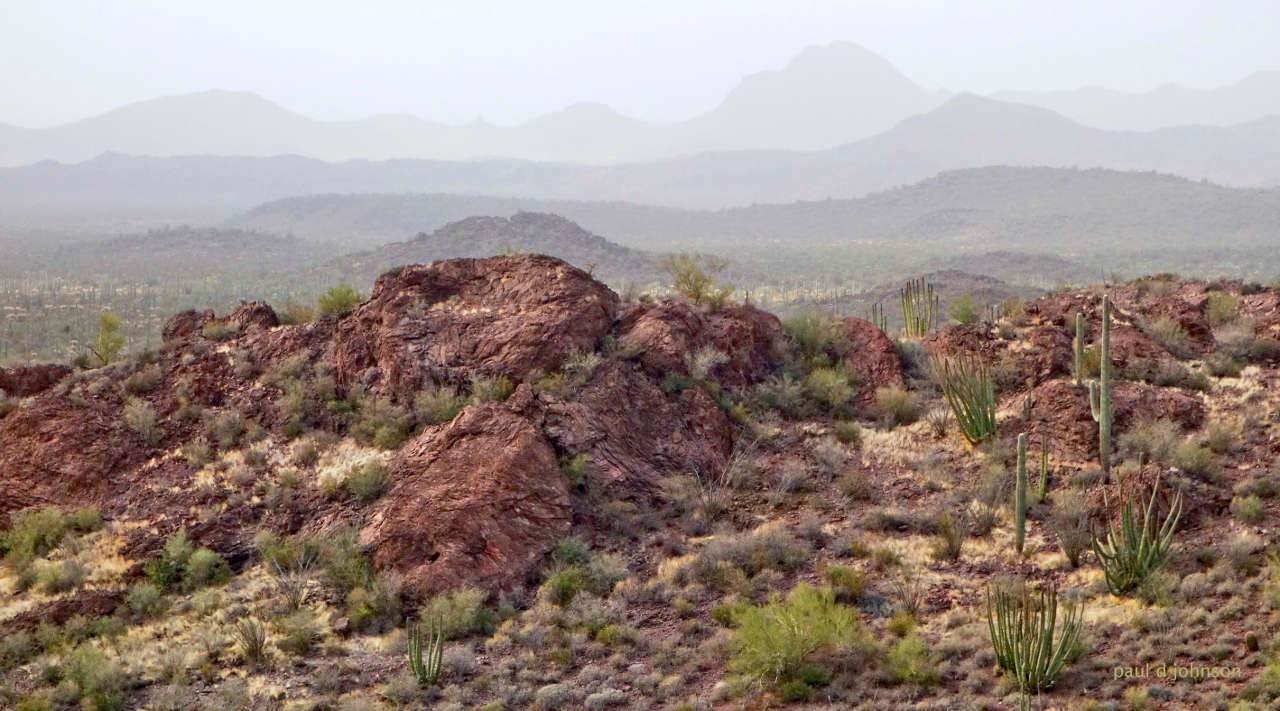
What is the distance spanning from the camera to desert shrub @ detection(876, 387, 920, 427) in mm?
20781

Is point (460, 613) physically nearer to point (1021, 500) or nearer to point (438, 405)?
point (438, 405)

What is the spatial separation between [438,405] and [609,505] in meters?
3.75

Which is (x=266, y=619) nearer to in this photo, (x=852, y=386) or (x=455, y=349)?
(x=455, y=349)

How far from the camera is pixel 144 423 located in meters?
19.3

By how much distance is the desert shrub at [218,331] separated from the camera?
22.1 m

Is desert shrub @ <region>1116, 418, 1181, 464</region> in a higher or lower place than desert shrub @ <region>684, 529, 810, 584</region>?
higher

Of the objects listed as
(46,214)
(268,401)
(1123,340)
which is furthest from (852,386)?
(46,214)

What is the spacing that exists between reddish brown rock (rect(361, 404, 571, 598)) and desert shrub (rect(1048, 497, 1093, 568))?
7412 millimetres

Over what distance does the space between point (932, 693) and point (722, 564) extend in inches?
162

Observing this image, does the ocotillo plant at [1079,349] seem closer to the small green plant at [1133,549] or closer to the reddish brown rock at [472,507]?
the small green plant at [1133,549]

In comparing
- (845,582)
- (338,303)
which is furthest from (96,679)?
(338,303)

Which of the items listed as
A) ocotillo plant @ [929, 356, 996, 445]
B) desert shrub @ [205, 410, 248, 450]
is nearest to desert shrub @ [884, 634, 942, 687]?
ocotillo plant @ [929, 356, 996, 445]

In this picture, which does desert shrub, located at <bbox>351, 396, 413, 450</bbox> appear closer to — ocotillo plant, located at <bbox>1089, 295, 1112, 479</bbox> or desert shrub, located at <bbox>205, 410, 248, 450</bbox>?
desert shrub, located at <bbox>205, 410, 248, 450</bbox>

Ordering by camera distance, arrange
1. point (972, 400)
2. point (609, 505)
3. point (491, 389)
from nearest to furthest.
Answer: point (609, 505), point (491, 389), point (972, 400)
